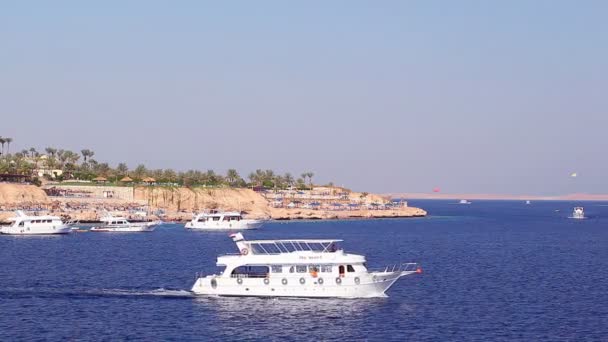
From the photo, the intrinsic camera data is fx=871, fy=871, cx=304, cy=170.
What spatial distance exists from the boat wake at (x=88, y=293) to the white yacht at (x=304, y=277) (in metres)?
3.13

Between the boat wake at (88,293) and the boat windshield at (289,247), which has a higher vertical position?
the boat windshield at (289,247)

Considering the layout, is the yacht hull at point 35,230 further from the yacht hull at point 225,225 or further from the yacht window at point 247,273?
the yacht window at point 247,273

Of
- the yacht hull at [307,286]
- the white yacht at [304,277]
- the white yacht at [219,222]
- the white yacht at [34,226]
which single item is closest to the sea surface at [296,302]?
the yacht hull at [307,286]

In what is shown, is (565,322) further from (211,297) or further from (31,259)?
(31,259)

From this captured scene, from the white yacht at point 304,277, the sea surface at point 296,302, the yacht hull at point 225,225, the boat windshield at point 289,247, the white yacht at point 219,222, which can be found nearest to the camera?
the sea surface at point 296,302

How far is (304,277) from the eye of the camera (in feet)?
227

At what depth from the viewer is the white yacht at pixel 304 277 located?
68875 millimetres

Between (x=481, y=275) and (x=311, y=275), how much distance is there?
92.3ft

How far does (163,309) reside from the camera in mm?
65438

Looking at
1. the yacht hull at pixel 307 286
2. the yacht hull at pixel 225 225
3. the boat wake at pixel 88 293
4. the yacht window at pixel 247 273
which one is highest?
the yacht hull at pixel 225 225

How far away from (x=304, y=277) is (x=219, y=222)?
4205 inches

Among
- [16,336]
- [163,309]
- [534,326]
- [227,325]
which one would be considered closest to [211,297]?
[163,309]

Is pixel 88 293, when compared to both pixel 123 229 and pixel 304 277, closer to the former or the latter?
pixel 304 277

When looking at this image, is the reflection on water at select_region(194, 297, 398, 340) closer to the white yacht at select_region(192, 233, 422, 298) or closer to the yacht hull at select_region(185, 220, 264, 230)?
the white yacht at select_region(192, 233, 422, 298)
